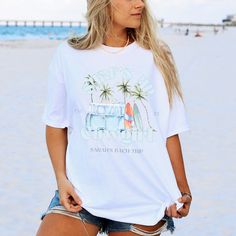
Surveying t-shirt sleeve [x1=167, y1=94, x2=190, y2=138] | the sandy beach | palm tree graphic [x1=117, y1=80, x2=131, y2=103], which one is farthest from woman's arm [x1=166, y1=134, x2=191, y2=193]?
the sandy beach

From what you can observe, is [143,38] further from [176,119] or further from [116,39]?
[176,119]

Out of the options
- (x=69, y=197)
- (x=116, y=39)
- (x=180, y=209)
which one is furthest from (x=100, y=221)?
(x=116, y=39)

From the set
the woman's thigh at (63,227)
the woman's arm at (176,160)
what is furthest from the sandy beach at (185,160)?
the woman's thigh at (63,227)

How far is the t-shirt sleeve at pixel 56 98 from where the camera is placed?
7.92ft

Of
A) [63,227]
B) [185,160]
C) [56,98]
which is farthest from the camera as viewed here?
[185,160]

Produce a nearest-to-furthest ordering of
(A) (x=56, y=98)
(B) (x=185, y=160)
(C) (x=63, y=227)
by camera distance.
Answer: (C) (x=63, y=227) → (A) (x=56, y=98) → (B) (x=185, y=160)

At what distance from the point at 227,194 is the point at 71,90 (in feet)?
A: 11.9

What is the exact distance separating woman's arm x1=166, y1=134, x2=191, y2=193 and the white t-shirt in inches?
3.0

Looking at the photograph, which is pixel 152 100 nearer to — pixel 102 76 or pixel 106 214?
pixel 102 76

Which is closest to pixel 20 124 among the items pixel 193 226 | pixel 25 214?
pixel 25 214

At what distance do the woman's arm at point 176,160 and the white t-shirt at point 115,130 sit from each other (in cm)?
7

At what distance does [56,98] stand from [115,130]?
0.25m

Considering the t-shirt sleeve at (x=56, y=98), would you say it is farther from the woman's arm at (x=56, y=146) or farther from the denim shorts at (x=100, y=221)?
the denim shorts at (x=100, y=221)

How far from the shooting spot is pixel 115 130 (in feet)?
7.74
